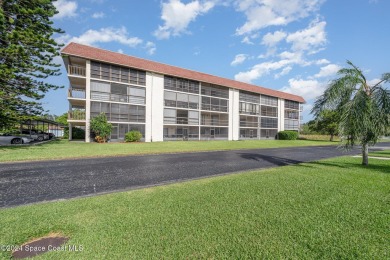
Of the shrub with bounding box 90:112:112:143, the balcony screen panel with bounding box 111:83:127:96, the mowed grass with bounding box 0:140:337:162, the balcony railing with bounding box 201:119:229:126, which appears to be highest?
the balcony screen panel with bounding box 111:83:127:96

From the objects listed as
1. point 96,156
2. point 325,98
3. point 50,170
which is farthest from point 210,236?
point 96,156

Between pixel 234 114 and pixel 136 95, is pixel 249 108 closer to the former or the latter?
pixel 234 114

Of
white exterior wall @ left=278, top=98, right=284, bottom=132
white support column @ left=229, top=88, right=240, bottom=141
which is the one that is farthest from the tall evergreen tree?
white exterior wall @ left=278, top=98, right=284, bottom=132

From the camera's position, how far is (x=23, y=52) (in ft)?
48.8

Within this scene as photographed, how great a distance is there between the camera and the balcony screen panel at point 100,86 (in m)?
24.7

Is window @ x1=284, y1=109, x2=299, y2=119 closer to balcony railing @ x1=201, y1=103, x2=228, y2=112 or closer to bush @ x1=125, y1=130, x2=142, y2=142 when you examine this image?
balcony railing @ x1=201, y1=103, x2=228, y2=112

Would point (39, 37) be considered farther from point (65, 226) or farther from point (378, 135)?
point (378, 135)

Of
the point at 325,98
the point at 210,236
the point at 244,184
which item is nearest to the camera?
the point at 210,236

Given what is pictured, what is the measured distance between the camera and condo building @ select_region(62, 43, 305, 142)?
80.8ft

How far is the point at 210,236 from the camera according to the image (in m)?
3.15

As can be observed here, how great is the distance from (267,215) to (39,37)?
2001 centimetres

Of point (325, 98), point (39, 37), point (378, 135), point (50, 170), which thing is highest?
point (39, 37)

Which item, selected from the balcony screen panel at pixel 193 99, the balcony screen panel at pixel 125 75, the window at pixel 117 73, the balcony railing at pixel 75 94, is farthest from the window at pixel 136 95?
the balcony screen panel at pixel 193 99

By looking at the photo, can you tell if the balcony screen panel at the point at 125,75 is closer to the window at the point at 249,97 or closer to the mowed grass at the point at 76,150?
the mowed grass at the point at 76,150
